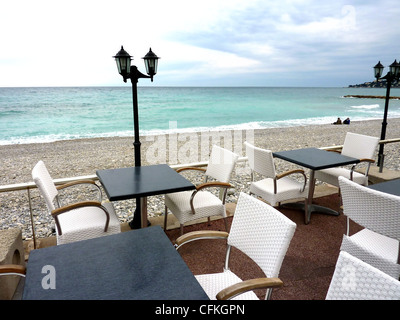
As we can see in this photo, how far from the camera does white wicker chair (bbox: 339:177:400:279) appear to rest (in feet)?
5.81

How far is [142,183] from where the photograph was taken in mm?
2582

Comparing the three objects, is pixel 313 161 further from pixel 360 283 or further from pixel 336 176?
pixel 360 283

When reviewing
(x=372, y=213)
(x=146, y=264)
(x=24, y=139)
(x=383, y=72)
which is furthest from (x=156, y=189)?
(x=24, y=139)

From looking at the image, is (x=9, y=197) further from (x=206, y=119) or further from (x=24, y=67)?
(x=24, y=67)

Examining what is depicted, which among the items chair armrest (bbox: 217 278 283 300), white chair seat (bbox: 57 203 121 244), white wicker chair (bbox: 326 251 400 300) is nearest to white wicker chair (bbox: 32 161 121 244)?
white chair seat (bbox: 57 203 121 244)

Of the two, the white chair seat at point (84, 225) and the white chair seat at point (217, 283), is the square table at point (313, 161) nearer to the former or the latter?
the white chair seat at point (217, 283)

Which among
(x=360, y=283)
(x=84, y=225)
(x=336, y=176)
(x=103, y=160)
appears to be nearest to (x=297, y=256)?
(x=336, y=176)

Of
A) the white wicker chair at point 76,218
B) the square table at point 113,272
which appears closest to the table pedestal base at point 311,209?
the white wicker chair at point 76,218

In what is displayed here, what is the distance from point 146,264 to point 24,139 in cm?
1671

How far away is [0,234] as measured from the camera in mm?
2303

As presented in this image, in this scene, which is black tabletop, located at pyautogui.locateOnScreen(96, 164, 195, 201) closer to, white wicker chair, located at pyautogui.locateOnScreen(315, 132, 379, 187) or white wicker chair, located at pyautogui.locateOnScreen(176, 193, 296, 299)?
white wicker chair, located at pyautogui.locateOnScreen(176, 193, 296, 299)

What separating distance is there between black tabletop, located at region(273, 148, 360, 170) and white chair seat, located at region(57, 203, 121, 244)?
213 cm

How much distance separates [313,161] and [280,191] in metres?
0.58

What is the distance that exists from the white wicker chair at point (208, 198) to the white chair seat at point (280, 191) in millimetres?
529
